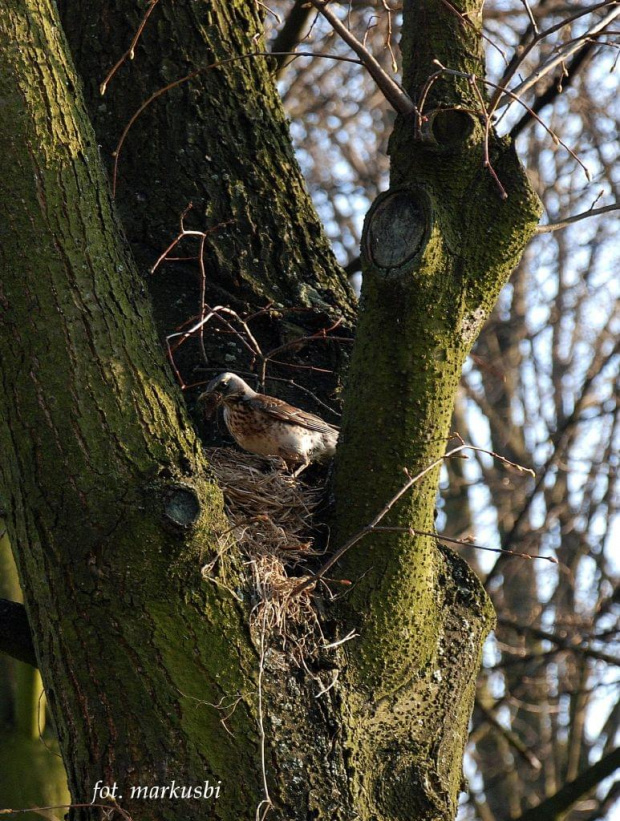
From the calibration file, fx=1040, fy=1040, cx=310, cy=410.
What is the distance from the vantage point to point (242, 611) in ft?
10.2

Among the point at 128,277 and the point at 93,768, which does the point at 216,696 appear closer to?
the point at 93,768

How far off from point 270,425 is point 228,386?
328 mm

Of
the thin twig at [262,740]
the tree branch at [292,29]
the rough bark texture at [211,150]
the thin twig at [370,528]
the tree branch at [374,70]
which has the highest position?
the tree branch at [292,29]

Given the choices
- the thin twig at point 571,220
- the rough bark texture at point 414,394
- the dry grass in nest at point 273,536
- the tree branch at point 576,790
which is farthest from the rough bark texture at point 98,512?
the tree branch at point 576,790

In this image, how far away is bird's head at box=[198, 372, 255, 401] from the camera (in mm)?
4945

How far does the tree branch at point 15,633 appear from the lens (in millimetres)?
3420

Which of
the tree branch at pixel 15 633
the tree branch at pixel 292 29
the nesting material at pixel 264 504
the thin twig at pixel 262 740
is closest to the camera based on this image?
the thin twig at pixel 262 740

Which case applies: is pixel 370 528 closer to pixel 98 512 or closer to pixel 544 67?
pixel 98 512

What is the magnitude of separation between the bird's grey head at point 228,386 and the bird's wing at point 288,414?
7cm

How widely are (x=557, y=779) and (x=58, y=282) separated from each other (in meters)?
11.6

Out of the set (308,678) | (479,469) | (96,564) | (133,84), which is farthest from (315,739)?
(479,469)

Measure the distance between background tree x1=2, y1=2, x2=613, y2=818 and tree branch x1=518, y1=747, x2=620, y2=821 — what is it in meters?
2.82

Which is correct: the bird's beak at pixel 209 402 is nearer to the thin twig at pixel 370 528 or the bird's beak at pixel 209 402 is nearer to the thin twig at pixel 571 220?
the thin twig at pixel 370 528

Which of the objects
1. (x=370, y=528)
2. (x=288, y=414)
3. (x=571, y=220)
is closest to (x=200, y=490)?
(x=370, y=528)
